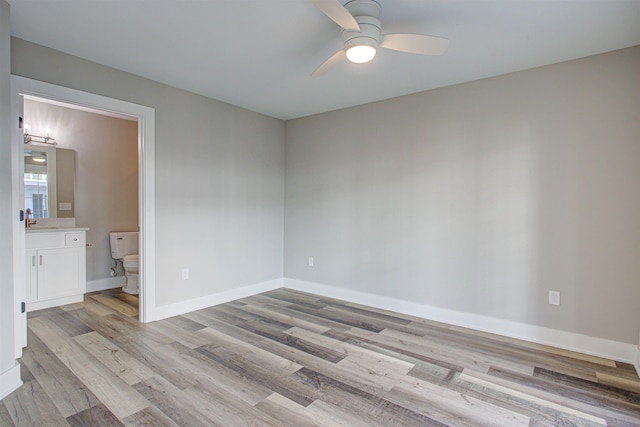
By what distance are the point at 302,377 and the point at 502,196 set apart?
2344 mm

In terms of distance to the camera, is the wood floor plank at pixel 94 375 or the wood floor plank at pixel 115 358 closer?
the wood floor plank at pixel 94 375

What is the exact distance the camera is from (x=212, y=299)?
3834 mm

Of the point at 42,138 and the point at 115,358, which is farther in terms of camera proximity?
the point at 42,138

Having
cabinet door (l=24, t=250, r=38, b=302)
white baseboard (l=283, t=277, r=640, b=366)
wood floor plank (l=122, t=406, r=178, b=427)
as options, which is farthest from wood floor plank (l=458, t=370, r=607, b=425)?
cabinet door (l=24, t=250, r=38, b=302)

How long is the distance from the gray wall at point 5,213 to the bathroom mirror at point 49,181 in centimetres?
249

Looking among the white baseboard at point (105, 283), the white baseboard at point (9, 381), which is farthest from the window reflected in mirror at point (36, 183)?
the white baseboard at point (9, 381)

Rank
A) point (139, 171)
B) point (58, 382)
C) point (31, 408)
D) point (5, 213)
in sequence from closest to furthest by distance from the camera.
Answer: point (31, 408)
point (5, 213)
point (58, 382)
point (139, 171)

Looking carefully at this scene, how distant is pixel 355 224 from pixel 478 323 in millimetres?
1678

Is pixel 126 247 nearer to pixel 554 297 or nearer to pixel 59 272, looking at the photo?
pixel 59 272

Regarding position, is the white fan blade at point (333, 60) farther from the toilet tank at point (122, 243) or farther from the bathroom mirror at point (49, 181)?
the bathroom mirror at point (49, 181)

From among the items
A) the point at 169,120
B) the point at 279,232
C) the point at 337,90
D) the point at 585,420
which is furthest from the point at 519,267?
the point at 169,120

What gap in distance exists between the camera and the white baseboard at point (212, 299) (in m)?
3.37

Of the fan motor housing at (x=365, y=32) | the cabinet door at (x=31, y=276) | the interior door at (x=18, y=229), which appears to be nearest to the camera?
the fan motor housing at (x=365, y=32)

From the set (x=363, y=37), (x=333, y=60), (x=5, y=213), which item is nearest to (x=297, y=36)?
(x=333, y=60)
